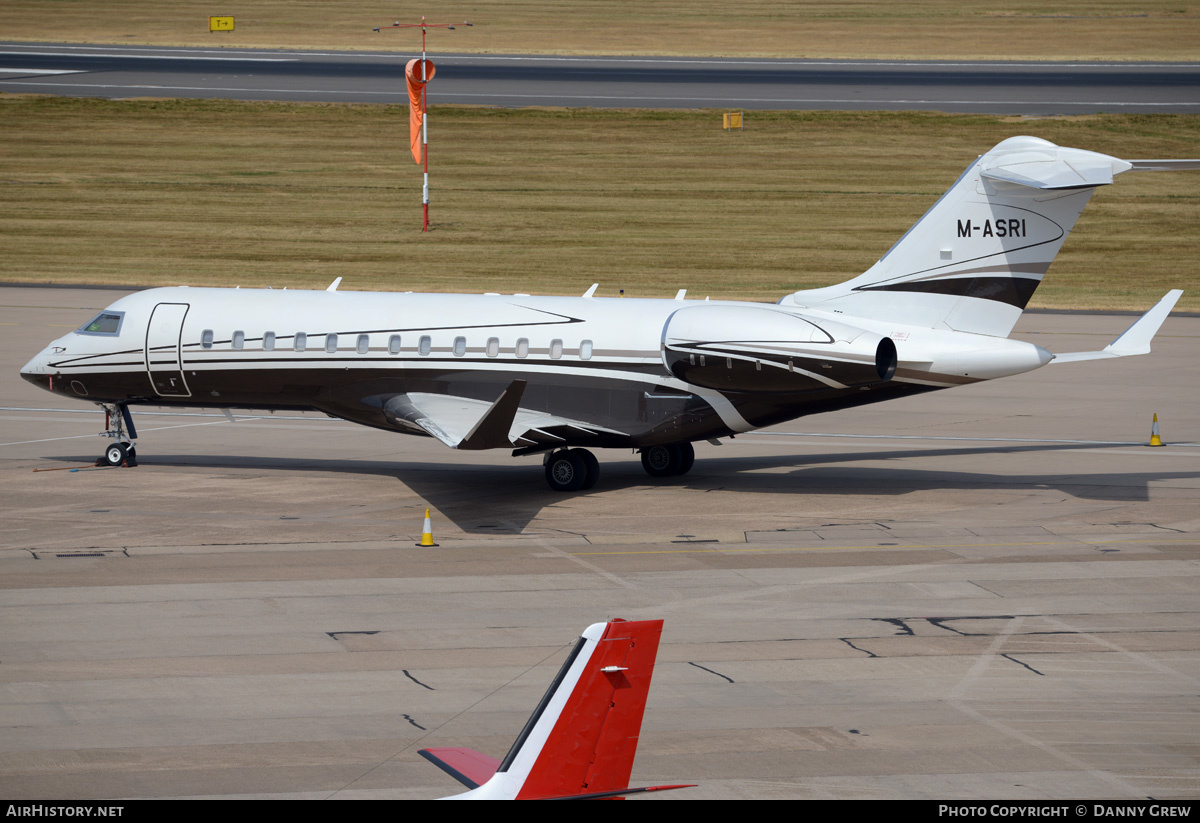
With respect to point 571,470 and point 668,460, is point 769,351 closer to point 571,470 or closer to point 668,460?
point 668,460

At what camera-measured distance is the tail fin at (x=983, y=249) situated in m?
23.4

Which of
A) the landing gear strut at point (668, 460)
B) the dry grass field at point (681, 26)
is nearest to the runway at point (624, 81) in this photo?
the dry grass field at point (681, 26)

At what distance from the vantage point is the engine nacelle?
2327 cm

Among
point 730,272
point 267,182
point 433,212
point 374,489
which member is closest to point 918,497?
point 374,489

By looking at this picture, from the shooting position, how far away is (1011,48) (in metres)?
91.1

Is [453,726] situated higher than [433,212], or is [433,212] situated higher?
[433,212]

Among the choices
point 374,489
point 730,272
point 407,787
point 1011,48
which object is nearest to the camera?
point 407,787

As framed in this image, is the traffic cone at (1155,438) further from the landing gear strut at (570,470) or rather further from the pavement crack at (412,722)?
the pavement crack at (412,722)

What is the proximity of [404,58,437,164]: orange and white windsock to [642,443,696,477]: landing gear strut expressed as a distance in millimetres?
31328

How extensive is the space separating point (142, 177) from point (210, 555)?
164 ft

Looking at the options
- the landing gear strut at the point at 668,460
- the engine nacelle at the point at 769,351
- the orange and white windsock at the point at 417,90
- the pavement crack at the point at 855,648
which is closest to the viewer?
the pavement crack at the point at 855,648

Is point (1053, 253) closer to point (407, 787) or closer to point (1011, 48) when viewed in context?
point (407, 787)

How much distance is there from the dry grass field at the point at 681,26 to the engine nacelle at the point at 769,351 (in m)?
69.0

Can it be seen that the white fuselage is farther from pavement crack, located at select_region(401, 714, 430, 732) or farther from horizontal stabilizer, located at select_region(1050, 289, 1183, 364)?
pavement crack, located at select_region(401, 714, 430, 732)
